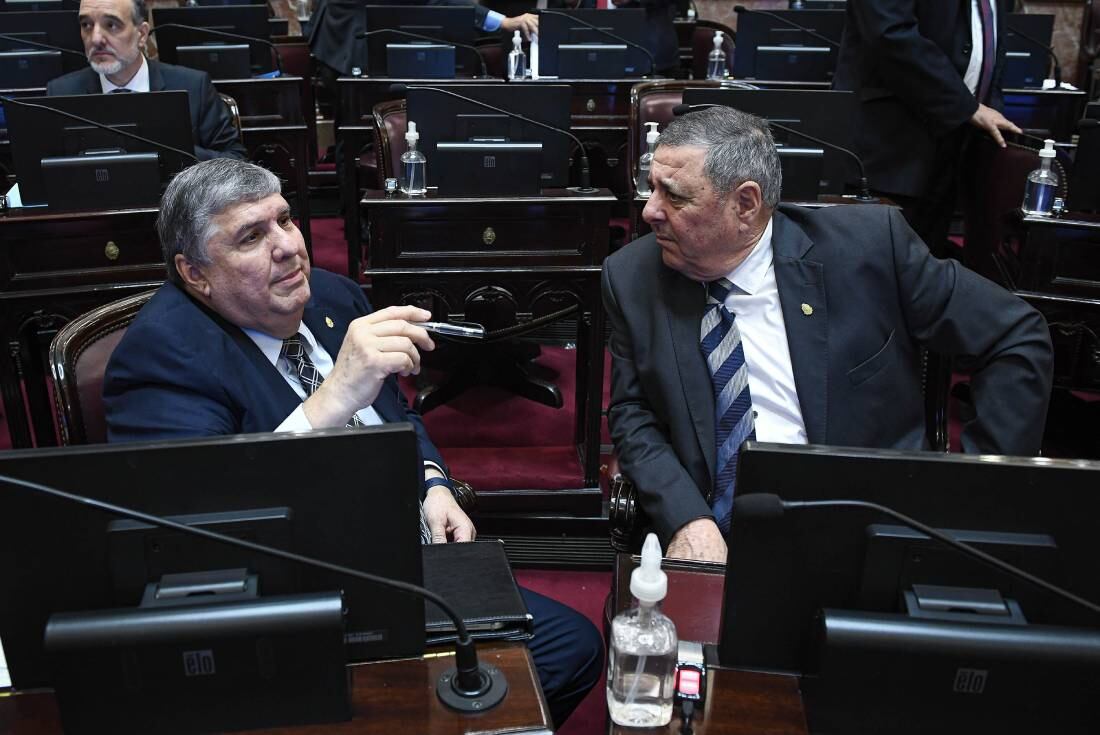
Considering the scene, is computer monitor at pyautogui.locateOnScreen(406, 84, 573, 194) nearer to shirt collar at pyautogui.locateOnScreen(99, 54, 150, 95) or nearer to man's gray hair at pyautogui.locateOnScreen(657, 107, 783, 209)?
man's gray hair at pyautogui.locateOnScreen(657, 107, 783, 209)

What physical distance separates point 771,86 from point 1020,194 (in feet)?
4.33

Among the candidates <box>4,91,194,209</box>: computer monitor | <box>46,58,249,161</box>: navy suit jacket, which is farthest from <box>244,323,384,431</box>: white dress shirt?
<box>46,58,249,161</box>: navy suit jacket

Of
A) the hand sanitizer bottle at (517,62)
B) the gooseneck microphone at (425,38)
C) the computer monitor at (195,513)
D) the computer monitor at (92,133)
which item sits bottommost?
the computer monitor at (195,513)

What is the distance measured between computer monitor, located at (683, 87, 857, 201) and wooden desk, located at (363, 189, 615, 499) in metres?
0.43

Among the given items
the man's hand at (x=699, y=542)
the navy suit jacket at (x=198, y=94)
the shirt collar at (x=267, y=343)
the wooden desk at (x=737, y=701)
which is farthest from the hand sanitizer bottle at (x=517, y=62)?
the wooden desk at (x=737, y=701)

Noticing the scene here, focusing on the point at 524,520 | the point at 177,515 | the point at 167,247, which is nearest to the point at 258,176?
the point at 167,247

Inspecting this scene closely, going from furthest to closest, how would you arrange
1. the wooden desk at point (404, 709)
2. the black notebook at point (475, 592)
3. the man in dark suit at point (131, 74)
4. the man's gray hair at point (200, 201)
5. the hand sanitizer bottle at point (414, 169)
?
the man in dark suit at point (131, 74)
the hand sanitizer bottle at point (414, 169)
the man's gray hair at point (200, 201)
the black notebook at point (475, 592)
the wooden desk at point (404, 709)

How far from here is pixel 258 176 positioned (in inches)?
68.8

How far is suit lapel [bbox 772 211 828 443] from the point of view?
73.4 inches

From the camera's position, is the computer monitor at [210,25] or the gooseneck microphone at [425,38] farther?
the computer monitor at [210,25]

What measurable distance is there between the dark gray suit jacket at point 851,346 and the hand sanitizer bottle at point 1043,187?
101 centimetres

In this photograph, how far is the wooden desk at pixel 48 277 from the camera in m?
2.66

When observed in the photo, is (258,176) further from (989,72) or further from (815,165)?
Result: (989,72)

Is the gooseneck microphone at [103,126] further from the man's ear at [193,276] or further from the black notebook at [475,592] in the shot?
the black notebook at [475,592]
